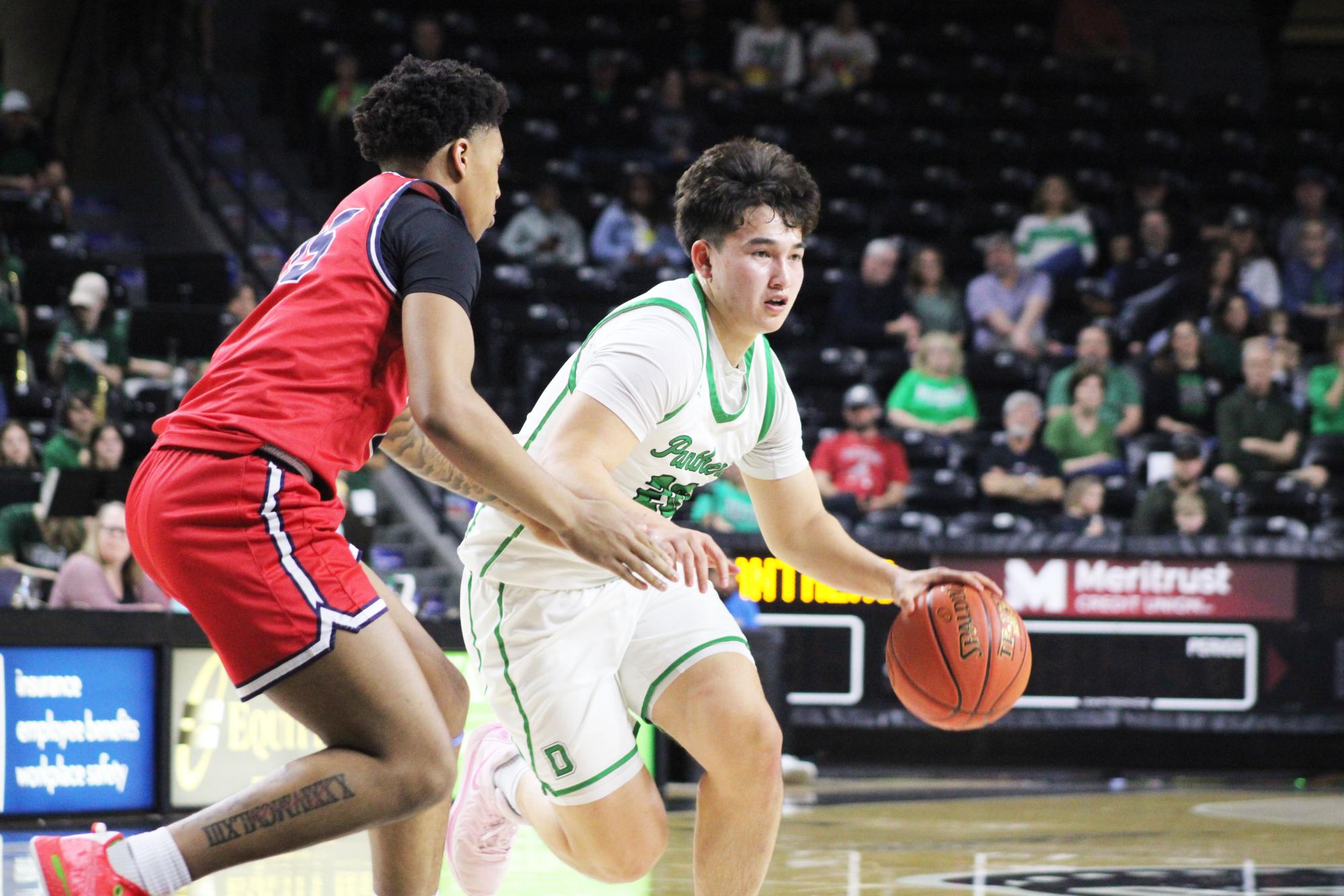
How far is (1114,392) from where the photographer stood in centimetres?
1146

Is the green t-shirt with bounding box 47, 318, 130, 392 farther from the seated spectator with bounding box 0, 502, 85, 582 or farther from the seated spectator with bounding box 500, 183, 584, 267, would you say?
the seated spectator with bounding box 500, 183, 584, 267

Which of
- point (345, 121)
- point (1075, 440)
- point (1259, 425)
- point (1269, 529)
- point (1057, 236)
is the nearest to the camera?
point (1269, 529)

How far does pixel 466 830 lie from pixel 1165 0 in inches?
631

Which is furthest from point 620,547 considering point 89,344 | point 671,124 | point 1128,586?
point 671,124

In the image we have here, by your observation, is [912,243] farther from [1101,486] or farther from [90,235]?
[90,235]

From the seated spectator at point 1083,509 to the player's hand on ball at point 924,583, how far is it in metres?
6.30

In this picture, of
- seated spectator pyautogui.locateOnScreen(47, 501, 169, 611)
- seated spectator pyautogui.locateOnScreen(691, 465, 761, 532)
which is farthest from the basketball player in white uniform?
seated spectator pyautogui.locateOnScreen(691, 465, 761, 532)

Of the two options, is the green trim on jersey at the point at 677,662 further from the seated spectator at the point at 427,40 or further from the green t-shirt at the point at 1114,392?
the seated spectator at the point at 427,40

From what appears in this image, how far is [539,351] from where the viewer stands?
38.1 ft

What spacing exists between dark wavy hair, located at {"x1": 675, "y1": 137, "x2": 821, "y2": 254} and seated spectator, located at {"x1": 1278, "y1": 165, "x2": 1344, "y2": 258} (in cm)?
1025

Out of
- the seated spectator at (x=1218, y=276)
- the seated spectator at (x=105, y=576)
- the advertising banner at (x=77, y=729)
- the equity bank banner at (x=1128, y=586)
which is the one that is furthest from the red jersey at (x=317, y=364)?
the seated spectator at (x=1218, y=276)

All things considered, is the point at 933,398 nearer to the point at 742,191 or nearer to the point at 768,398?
the point at 768,398

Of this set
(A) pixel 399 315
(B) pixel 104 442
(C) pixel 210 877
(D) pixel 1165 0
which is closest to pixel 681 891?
(C) pixel 210 877

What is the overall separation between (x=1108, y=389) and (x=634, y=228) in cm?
368
